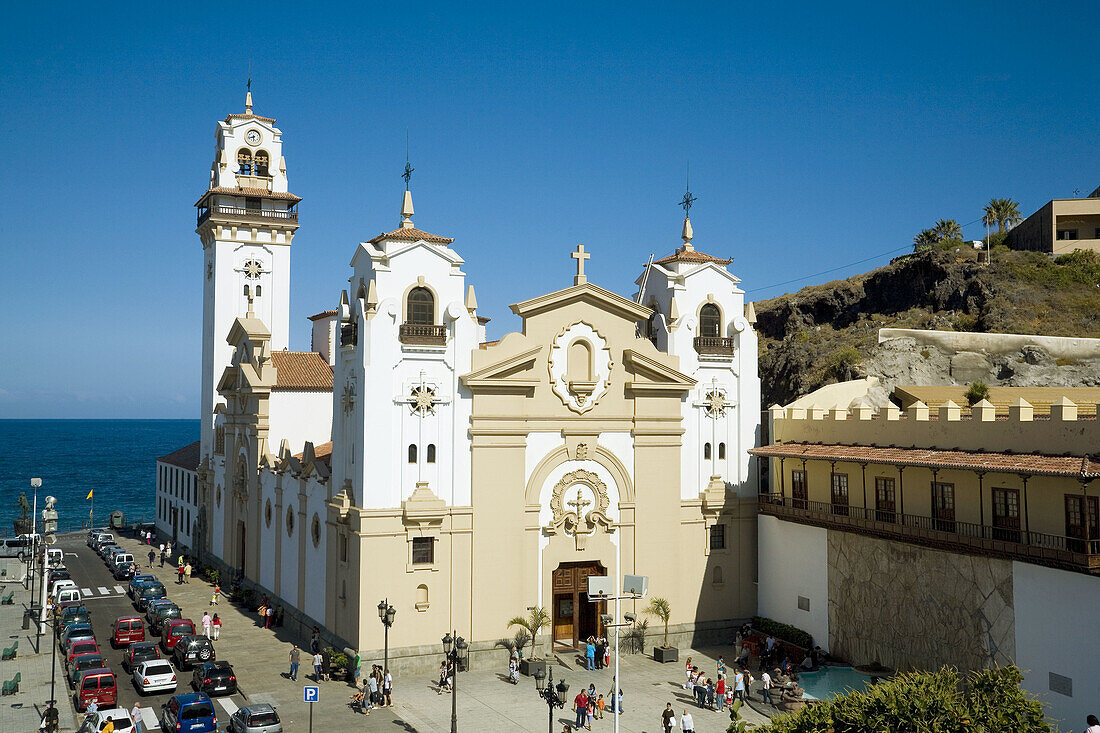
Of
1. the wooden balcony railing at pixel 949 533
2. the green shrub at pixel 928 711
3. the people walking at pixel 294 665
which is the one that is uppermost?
the wooden balcony railing at pixel 949 533

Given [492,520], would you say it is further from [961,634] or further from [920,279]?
[920,279]

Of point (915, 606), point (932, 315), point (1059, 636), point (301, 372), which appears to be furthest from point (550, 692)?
point (932, 315)

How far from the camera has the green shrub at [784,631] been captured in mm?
38031

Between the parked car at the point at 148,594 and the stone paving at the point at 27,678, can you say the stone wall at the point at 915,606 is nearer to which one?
the stone paving at the point at 27,678

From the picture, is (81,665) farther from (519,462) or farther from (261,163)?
(261,163)

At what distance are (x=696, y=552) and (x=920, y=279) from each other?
41.1 meters

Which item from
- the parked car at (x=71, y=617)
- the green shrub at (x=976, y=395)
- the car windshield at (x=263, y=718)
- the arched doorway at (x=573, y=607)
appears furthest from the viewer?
the green shrub at (x=976, y=395)

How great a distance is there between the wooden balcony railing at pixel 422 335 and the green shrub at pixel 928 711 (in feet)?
66.6

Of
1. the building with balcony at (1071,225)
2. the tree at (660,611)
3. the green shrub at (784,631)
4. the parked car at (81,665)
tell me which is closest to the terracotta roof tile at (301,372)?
the parked car at (81,665)

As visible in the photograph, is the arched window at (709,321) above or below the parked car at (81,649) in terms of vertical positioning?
above

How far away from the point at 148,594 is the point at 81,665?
14265mm

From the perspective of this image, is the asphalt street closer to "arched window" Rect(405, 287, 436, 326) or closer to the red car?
the red car

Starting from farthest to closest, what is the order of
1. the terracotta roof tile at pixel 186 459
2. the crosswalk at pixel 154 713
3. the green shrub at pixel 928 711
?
1. the terracotta roof tile at pixel 186 459
2. the crosswalk at pixel 154 713
3. the green shrub at pixel 928 711

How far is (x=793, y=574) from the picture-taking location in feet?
131
